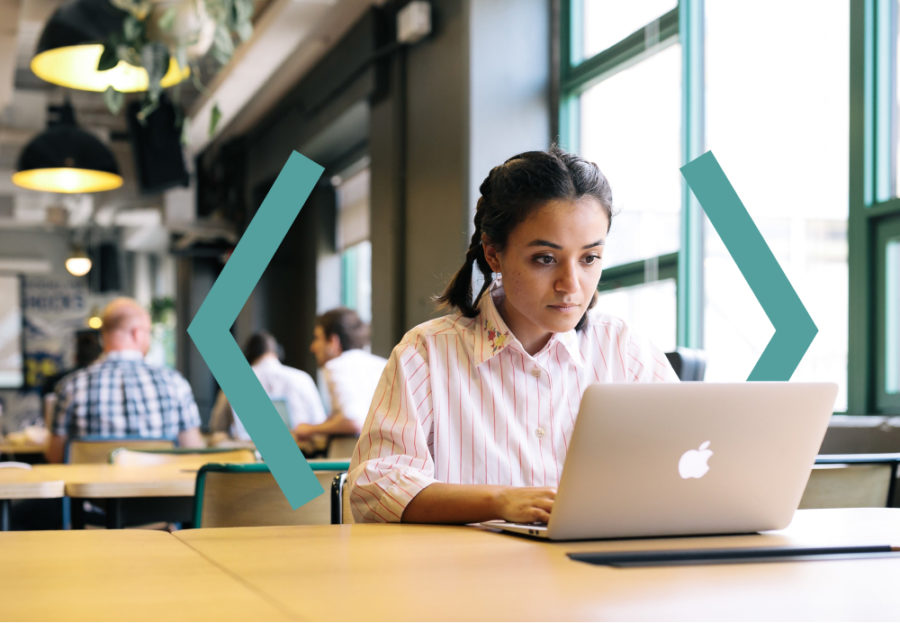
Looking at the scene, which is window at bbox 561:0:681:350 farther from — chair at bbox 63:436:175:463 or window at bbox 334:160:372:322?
window at bbox 334:160:372:322

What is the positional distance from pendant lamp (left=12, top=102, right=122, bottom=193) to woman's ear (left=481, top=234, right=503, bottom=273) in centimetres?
461

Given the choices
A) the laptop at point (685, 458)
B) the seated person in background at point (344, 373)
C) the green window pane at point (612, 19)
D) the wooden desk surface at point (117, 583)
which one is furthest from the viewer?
the seated person in background at point (344, 373)

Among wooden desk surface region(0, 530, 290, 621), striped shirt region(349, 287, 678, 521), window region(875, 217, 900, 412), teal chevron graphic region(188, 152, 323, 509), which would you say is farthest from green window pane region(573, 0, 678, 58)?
wooden desk surface region(0, 530, 290, 621)

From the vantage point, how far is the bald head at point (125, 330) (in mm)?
4555

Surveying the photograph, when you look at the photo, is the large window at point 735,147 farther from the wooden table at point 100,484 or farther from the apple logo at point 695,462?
the apple logo at point 695,462

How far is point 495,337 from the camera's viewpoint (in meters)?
1.88

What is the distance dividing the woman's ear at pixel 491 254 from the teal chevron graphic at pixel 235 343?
1.46ft

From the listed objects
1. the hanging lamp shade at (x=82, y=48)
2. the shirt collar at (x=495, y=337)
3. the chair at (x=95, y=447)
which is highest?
the hanging lamp shade at (x=82, y=48)

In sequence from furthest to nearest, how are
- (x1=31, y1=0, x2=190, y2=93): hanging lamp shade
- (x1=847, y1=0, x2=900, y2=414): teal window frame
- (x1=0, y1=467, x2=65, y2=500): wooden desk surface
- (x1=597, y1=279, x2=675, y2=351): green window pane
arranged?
(x1=597, y1=279, x2=675, y2=351): green window pane
(x1=31, y1=0, x2=190, y2=93): hanging lamp shade
(x1=847, y1=0, x2=900, y2=414): teal window frame
(x1=0, y1=467, x2=65, y2=500): wooden desk surface

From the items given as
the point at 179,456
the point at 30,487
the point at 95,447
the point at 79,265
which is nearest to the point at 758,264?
the point at 30,487

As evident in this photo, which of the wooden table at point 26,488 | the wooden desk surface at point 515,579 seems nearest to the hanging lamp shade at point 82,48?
the wooden table at point 26,488

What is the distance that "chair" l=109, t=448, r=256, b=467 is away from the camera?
3420 millimetres

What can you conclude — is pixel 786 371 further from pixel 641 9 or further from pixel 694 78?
pixel 641 9

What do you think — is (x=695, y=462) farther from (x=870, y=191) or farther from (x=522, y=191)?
(x=870, y=191)
